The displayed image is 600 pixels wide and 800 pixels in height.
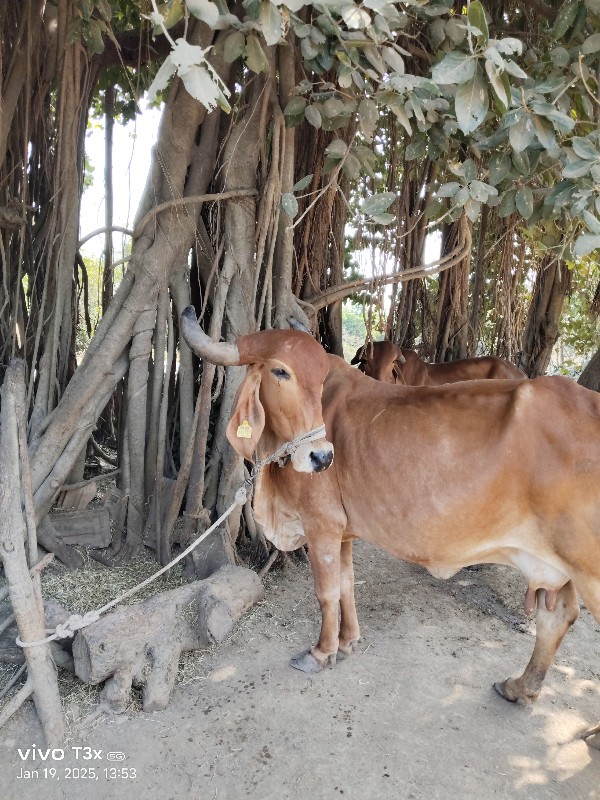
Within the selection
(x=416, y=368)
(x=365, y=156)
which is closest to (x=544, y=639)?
(x=365, y=156)

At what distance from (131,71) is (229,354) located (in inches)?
146

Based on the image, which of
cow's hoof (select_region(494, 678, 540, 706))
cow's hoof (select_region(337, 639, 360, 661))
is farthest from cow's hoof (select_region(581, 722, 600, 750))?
cow's hoof (select_region(337, 639, 360, 661))

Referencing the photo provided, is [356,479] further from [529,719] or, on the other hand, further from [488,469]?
[529,719]

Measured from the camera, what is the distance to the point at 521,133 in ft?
8.43

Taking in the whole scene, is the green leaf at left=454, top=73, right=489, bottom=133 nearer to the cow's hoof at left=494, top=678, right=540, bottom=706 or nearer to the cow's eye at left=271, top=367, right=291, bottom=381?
the cow's eye at left=271, top=367, right=291, bottom=381

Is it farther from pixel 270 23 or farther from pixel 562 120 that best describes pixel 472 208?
pixel 270 23

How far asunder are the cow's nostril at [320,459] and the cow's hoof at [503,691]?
1402 millimetres

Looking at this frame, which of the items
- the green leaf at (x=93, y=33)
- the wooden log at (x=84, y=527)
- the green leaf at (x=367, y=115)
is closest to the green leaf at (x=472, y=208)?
the green leaf at (x=367, y=115)

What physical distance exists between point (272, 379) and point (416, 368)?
2563 mm

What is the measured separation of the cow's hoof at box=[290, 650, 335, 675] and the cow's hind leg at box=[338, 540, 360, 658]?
6.0 inches

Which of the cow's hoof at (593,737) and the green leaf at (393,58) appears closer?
the green leaf at (393,58)

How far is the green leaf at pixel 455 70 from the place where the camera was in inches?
86.9

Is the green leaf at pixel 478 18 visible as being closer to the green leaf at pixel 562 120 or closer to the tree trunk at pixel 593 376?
the green leaf at pixel 562 120

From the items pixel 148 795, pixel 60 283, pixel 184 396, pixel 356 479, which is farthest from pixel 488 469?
pixel 60 283
